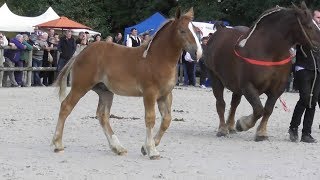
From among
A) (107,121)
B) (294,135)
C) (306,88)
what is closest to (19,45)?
(294,135)

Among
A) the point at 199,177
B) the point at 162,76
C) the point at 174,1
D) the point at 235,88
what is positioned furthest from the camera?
the point at 174,1

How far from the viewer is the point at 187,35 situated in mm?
9352

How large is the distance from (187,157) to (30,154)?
7.07 ft

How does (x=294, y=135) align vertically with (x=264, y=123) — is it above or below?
below

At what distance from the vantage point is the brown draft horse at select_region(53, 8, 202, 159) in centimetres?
945

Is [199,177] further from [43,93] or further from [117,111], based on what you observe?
[43,93]

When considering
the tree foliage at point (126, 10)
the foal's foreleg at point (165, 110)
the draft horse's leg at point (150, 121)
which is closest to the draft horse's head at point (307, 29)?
the foal's foreleg at point (165, 110)

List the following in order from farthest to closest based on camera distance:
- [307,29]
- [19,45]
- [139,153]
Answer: [19,45] < [307,29] < [139,153]

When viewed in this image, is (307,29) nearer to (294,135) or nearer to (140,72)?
(294,135)

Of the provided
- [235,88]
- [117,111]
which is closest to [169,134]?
[235,88]

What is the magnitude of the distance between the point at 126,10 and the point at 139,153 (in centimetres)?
4310

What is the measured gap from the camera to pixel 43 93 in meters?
20.9

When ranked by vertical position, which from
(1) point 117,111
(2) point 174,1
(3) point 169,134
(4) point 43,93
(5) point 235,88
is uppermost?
(5) point 235,88

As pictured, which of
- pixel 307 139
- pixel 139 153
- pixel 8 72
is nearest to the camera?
pixel 139 153
